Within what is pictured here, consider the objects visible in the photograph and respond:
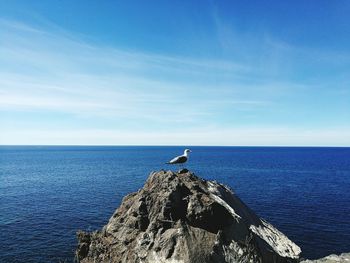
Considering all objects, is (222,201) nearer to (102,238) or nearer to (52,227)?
(102,238)

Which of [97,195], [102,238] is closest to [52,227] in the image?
[97,195]

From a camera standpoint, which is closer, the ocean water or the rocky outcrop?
the rocky outcrop

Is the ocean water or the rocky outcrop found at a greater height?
the rocky outcrop

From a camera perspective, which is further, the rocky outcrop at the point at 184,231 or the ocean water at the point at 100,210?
the ocean water at the point at 100,210

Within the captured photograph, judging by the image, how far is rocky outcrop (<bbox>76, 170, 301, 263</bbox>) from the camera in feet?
82.8

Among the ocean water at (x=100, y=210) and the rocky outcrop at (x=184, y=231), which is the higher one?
the rocky outcrop at (x=184, y=231)

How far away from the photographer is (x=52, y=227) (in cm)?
6775

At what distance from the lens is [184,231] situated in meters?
25.9

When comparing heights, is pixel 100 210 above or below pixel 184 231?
below

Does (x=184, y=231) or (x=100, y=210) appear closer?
(x=184, y=231)

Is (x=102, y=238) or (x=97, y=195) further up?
(x=102, y=238)

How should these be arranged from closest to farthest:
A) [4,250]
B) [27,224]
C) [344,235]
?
[4,250]
[344,235]
[27,224]

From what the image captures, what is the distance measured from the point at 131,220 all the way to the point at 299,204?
2821 inches

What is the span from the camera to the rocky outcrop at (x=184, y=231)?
2525cm
